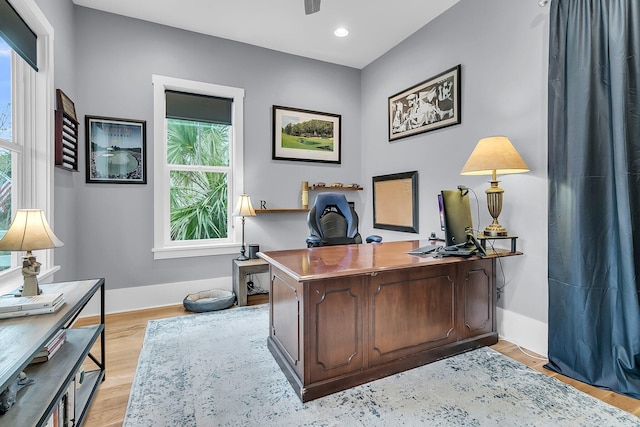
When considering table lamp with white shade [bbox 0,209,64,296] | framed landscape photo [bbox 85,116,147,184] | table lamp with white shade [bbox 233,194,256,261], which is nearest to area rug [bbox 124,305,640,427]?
table lamp with white shade [bbox 0,209,64,296]

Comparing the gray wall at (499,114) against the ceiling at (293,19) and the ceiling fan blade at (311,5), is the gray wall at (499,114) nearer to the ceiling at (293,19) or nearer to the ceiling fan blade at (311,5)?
the ceiling at (293,19)

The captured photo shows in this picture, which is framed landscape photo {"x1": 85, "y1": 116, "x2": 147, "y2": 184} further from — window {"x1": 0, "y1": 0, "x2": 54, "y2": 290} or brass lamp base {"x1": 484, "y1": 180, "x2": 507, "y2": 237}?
brass lamp base {"x1": 484, "y1": 180, "x2": 507, "y2": 237}

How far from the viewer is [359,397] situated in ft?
6.04

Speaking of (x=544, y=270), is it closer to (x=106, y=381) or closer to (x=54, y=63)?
(x=106, y=381)

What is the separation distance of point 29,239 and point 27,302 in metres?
0.28

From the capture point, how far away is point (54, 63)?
255 cm

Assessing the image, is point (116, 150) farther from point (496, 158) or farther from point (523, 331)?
point (523, 331)

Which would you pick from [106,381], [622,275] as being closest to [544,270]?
[622,275]

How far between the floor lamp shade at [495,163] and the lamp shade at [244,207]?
2.30 metres

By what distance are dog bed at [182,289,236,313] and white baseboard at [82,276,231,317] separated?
148 millimetres

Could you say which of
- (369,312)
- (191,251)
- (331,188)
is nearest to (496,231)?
(369,312)

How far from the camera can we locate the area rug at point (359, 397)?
1.65 metres

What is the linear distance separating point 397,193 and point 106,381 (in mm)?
3342

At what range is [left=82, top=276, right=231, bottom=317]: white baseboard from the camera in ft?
10.6
